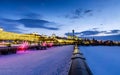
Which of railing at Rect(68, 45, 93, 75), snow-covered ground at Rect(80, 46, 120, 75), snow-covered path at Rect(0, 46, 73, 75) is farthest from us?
snow-covered ground at Rect(80, 46, 120, 75)

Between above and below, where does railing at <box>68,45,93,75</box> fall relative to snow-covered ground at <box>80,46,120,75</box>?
above

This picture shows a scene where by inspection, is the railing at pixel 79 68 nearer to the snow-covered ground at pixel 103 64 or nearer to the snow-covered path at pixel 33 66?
the snow-covered path at pixel 33 66

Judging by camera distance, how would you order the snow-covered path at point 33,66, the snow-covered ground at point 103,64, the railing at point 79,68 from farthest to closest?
the snow-covered ground at point 103,64
the snow-covered path at point 33,66
the railing at point 79,68

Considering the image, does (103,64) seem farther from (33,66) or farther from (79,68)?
(79,68)

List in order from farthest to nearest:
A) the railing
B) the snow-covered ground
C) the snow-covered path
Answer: the snow-covered ground < the snow-covered path < the railing

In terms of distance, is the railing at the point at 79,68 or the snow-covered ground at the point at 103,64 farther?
the snow-covered ground at the point at 103,64

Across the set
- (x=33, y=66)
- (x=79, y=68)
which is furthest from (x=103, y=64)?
(x=79, y=68)

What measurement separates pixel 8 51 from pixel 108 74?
71.1 feet

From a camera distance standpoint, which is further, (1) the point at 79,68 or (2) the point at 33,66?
(2) the point at 33,66

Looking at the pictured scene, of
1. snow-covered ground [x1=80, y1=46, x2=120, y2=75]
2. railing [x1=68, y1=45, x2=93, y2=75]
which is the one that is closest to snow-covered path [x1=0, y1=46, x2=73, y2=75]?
railing [x1=68, y1=45, x2=93, y2=75]

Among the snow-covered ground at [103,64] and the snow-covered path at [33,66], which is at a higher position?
the snow-covered path at [33,66]

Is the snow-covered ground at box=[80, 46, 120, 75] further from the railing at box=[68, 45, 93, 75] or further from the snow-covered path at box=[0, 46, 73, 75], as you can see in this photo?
the railing at box=[68, 45, 93, 75]

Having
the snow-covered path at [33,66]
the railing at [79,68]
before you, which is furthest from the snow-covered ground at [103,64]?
the railing at [79,68]

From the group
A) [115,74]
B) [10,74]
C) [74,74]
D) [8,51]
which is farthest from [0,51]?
[74,74]
